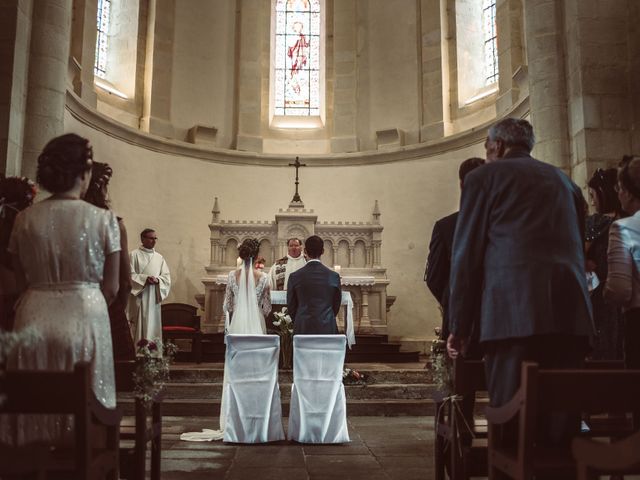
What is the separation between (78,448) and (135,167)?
1123cm

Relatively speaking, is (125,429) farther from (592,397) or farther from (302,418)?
(592,397)

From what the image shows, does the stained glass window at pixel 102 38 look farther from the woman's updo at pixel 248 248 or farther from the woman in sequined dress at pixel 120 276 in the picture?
the woman in sequined dress at pixel 120 276

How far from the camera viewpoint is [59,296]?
270 cm

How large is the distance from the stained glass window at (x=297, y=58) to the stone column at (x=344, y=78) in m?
0.67

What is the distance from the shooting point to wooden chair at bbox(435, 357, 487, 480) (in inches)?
120

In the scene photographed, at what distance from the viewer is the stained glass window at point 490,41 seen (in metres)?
13.9

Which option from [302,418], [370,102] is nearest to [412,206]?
[370,102]

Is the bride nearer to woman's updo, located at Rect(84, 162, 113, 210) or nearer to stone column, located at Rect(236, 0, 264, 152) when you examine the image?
woman's updo, located at Rect(84, 162, 113, 210)

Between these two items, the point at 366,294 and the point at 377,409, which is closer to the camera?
the point at 377,409

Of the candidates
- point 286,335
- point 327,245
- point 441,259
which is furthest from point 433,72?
point 441,259

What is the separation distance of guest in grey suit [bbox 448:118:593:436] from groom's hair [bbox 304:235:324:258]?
2.97 metres

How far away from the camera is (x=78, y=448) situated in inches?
86.3

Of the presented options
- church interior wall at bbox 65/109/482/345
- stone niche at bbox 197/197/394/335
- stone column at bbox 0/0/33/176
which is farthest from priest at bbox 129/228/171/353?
church interior wall at bbox 65/109/482/345

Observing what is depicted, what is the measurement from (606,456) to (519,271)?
869mm
